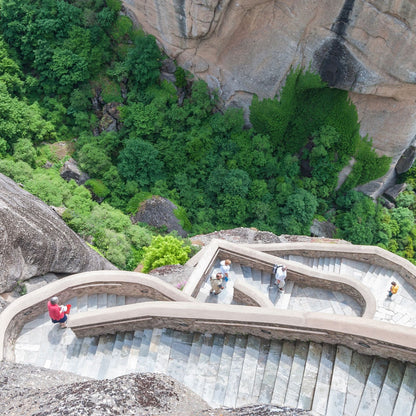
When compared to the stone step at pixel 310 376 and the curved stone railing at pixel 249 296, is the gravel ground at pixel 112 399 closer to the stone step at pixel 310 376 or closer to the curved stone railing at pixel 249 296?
the stone step at pixel 310 376

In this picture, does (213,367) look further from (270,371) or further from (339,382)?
(339,382)

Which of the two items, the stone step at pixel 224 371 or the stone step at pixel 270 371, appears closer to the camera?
the stone step at pixel 270 371

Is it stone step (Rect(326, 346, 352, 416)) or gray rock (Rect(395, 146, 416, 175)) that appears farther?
gray rock (Rect(395, 146, 416, 175))

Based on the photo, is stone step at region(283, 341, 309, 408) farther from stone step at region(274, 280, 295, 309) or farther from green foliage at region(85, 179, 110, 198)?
green foliage at region(85, 179, 110, 198)

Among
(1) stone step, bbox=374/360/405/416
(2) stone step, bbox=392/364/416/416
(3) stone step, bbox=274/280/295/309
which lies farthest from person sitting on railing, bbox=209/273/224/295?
(2) stone step, bbox=392/364/416/416

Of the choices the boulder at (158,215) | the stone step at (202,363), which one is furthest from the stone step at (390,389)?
the boulder at (158,215)

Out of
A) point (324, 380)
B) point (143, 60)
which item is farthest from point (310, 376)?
point (143, 60)
